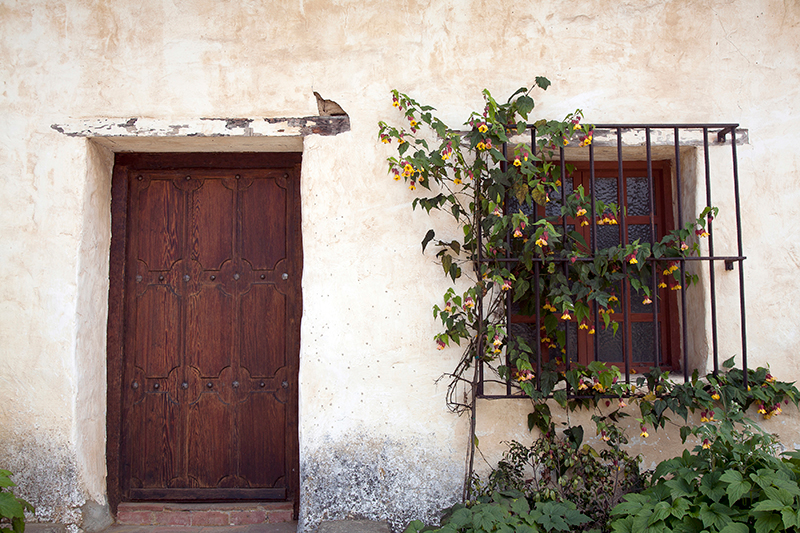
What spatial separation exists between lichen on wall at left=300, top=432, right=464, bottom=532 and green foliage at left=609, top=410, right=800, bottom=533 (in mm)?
821

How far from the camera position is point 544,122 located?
8.19 feet

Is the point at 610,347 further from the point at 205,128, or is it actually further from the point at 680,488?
the point at 205,128

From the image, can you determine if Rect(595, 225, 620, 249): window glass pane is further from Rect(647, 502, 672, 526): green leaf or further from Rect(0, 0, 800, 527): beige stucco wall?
Rect(647, 502, 672, 526): green leaf

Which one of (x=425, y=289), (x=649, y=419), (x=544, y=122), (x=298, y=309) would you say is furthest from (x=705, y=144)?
(x=298, y=309)

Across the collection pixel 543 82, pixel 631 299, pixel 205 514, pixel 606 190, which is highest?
pixel 543 82

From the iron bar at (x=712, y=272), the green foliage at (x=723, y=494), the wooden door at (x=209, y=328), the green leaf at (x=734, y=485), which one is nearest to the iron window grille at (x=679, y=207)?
the iron bar at (x=712, y=272)

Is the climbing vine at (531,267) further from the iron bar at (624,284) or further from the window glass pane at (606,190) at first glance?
the window glass pane at (606,190)

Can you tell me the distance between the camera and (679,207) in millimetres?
2641

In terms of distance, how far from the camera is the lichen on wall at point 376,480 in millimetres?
2582

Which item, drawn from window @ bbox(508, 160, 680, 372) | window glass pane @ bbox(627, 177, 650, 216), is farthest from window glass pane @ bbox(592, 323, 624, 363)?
window glass pane @ bbox(627, 177, 650, 216)

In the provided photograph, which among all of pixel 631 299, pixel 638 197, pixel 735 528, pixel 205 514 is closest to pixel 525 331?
pixel 631 299

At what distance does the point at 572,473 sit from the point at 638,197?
4.86 feet

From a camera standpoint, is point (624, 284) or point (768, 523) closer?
point (768, 523)

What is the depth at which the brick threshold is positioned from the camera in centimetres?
280
